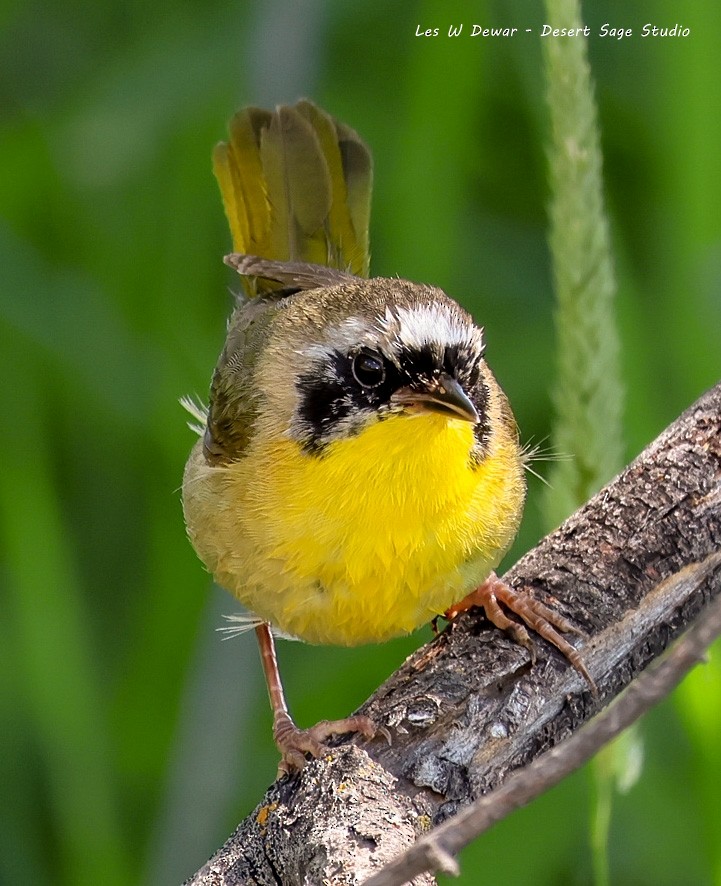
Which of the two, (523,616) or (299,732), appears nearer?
(523,616)

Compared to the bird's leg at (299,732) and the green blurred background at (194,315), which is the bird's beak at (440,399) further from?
the green blurred background at (194,315)

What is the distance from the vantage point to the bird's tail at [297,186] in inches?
133

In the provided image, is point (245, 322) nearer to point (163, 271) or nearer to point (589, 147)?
point (163, 271)

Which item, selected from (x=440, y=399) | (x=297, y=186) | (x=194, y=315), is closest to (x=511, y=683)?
(x=440, y=399)

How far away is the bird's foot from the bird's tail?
1392mm

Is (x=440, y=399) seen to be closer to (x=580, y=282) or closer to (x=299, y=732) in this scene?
(x=580, y=282)

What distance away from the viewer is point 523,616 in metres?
2.32

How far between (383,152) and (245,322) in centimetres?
95

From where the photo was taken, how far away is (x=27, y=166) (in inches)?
144

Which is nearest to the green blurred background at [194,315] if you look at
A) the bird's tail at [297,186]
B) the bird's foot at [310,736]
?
the bird's tail at [297,186]

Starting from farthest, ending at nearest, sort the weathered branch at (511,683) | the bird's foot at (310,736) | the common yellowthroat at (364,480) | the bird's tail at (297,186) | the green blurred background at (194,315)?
the bird's tail at (297,186) → the green blurred background at (194,315) → the common yellowthroat at (364,480) → the bird's foot at (310,736) → the weathered branch at (511,683)

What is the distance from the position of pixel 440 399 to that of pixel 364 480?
0.24 m

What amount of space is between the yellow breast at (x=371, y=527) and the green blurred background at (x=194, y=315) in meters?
0.69

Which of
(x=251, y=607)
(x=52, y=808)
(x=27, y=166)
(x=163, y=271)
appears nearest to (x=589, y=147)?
(x=251, y=607)
